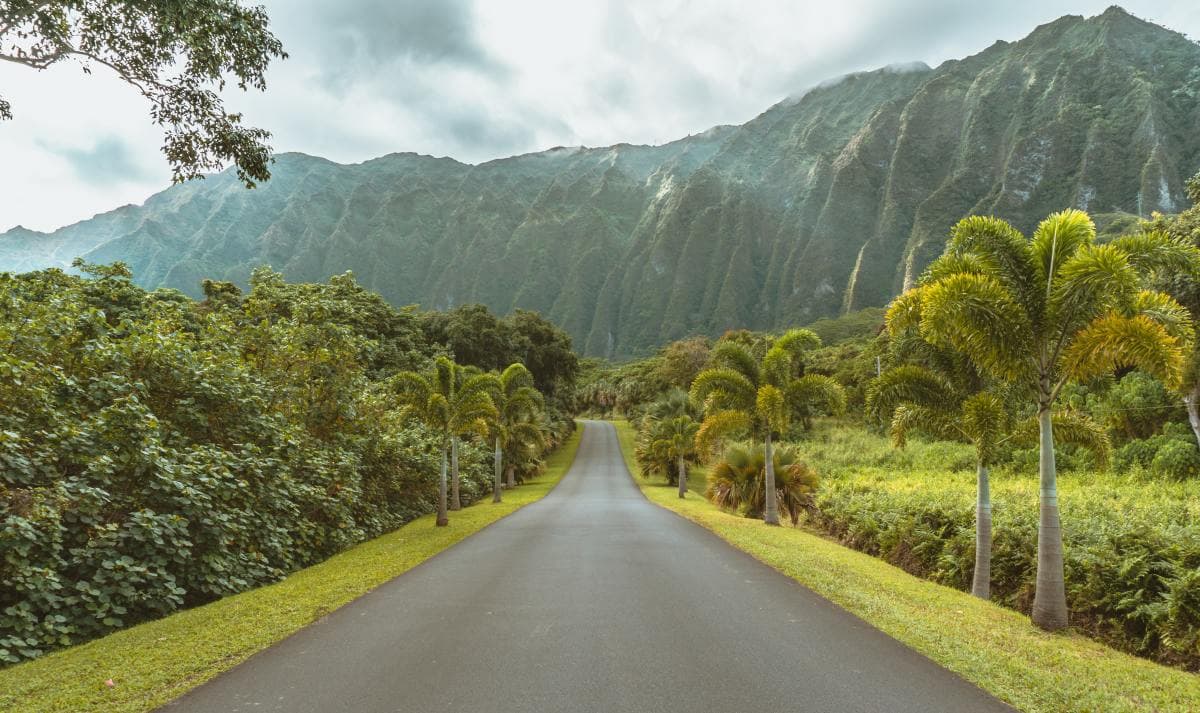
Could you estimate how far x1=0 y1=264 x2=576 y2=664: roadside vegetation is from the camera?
7.53m

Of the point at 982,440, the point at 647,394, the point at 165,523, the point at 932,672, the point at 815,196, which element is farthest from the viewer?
the point at 815,196

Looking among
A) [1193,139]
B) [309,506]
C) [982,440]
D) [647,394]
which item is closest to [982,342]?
[982,440]

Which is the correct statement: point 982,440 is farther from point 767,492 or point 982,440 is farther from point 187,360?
point 187,360

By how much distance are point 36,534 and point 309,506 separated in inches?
291

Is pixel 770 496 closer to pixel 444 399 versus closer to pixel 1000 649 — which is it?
pixel 444 399

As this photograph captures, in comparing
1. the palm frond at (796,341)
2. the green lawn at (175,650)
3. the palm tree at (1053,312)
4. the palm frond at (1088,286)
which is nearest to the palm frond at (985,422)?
the palm tree at (1053,312)

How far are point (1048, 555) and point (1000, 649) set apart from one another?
3630 millimetres

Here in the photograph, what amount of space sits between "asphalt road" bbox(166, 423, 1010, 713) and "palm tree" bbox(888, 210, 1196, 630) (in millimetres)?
4576

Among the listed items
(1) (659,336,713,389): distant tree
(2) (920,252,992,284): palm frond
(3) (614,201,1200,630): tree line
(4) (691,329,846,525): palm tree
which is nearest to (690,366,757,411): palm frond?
(4) (691,329,846,525): palm tree

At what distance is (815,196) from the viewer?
654 feet

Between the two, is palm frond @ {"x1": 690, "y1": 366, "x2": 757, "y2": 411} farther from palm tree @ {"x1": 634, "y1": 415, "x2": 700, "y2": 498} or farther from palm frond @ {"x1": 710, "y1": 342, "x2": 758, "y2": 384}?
palm tree @ {"x1": 634, "y1": 415, "x2": 700, "y2": 498}

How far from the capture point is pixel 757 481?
24641mm

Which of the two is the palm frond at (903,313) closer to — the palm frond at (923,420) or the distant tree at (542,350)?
the palm frond at (923,420)

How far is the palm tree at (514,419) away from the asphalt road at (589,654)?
54.3ft
